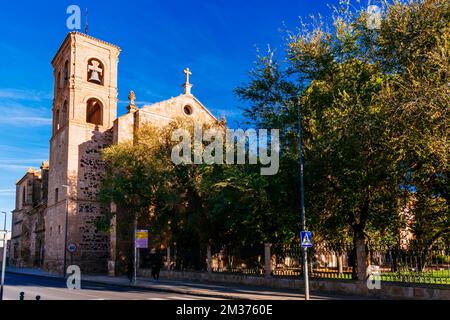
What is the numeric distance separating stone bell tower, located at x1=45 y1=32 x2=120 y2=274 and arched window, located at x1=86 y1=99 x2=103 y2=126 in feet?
0.33

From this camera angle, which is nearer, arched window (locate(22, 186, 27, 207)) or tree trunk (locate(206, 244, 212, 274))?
tree trunk (locate(206, 244, 212, 274))

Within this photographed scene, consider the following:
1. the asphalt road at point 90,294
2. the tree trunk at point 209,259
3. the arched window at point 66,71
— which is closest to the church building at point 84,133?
the arched window at point 66,71

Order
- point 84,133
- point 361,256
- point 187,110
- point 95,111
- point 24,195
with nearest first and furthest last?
point 361,256
point 84,133
point 187,110
point 95,111
point 24,195

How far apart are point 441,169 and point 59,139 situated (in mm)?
34256

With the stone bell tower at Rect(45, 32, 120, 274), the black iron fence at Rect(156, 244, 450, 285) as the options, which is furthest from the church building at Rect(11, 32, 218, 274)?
the black iron fence at Rect(156, 244, 450, 285)

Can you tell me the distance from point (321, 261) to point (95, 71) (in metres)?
27.0

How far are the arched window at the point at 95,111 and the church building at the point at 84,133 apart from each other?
10 cm

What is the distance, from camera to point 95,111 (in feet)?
140

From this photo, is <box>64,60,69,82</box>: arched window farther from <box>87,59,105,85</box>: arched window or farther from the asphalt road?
the asphalt road

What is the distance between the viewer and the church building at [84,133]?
3578 cm

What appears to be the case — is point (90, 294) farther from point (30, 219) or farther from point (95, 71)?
point (30, 219)

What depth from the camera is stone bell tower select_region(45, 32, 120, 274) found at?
35906 millimetres

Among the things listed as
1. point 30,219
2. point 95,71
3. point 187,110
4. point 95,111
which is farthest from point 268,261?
point 30,219
